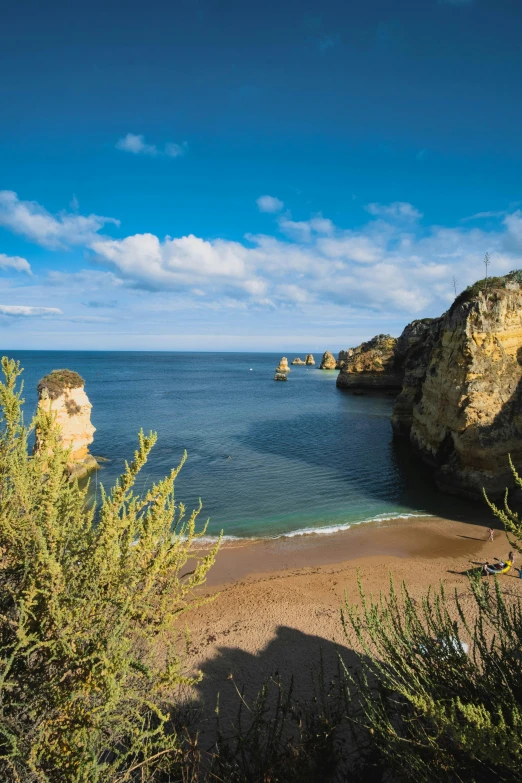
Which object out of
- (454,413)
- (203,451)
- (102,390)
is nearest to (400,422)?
(454,413)

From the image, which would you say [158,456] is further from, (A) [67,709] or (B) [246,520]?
(A) [67,709]

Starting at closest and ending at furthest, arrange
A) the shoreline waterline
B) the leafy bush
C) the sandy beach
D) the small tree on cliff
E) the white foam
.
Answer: the leafy bush < the small tree on cliff < the sandy beach < the shoreline waterline < the white foam

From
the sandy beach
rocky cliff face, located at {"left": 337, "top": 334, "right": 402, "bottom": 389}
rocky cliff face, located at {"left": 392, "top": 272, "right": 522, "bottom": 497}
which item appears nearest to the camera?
the sandy beach

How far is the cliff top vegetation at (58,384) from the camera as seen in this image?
28.2 metres

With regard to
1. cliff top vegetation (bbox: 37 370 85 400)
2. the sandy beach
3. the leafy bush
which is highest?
cliff top vegetation (bbox: 37 370 85 400)

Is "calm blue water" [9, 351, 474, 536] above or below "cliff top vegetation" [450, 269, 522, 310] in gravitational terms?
below

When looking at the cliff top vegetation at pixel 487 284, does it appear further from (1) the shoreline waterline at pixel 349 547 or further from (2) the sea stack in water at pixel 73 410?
(2) the sea stack in water at pixel 73 410

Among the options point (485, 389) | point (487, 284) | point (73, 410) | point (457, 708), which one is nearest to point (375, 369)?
point (487, 284)

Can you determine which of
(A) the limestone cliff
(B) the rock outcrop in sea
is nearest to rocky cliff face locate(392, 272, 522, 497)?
(B) the rock outcrop in sea

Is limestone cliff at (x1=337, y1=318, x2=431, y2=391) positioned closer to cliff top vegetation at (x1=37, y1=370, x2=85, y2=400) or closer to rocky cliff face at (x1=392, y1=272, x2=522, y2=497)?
rocky cliff face at (x1=392, y1=272, x2=522, y2=497)

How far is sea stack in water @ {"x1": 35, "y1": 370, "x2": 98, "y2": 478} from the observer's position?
28.2m

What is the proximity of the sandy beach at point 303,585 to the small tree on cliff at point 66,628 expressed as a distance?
6661 mm

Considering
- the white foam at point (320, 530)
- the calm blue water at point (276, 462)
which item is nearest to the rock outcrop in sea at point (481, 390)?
the calm blue water at point (276, 462)

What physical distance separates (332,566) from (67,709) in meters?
15.3
